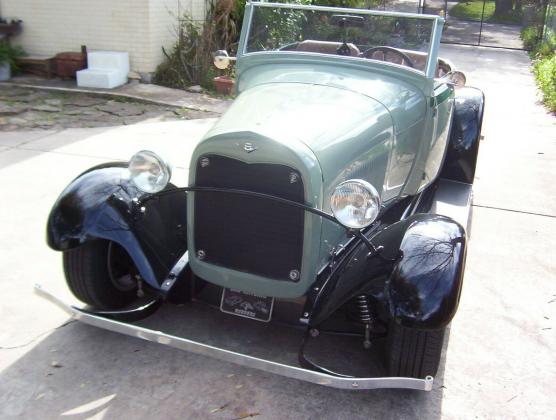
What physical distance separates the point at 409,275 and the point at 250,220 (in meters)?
0.76

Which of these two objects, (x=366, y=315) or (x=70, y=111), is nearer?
(x=366, y=315)

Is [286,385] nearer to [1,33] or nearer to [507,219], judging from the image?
[507,219]

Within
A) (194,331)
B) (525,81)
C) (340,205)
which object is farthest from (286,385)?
(525,81)

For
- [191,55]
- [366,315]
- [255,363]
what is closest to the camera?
[255,363]

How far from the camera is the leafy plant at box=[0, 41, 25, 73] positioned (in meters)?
8.83

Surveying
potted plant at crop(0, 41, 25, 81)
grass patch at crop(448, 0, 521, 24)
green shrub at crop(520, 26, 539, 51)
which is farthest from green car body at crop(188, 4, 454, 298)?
grass patch at crop(448, 0, 521, 24)

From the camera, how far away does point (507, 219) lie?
4.89m

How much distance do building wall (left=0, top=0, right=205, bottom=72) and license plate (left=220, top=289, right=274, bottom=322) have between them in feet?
22.6

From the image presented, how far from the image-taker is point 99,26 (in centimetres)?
899

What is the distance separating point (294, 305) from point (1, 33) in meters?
8.44

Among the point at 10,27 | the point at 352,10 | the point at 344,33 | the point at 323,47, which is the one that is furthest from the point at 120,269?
the point at 10,27

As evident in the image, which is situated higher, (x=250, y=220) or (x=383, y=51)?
(x=383, y=51)

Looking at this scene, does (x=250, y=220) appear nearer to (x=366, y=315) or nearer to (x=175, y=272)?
(x=175, y=272)

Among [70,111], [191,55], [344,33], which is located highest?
[344,33]
